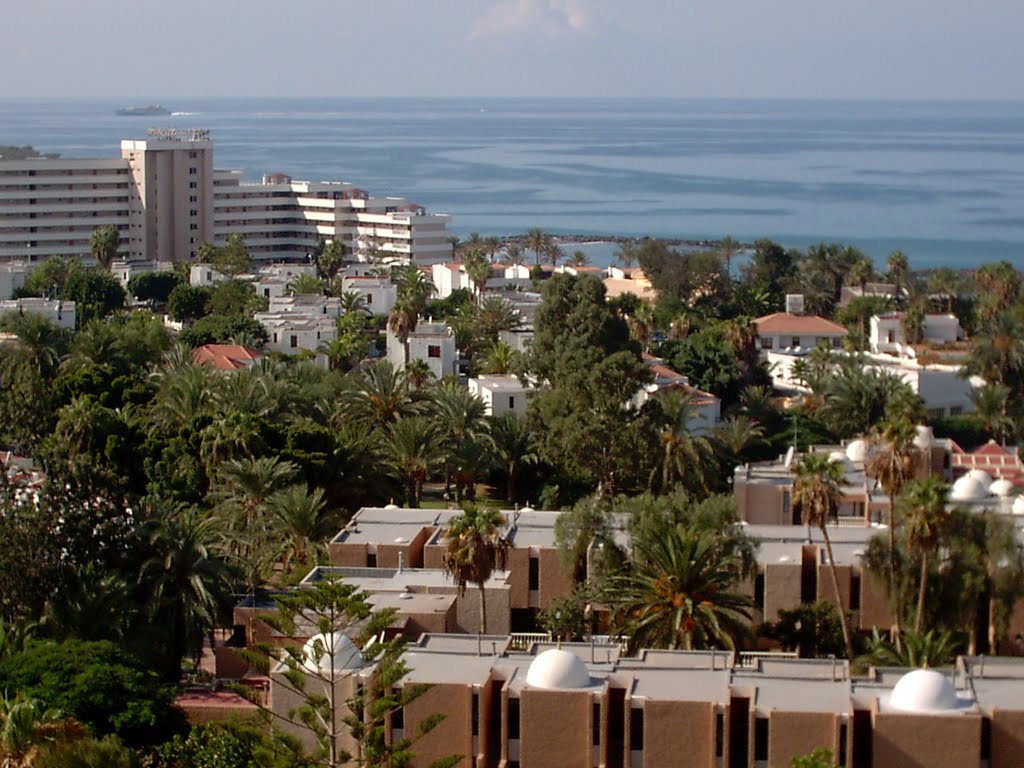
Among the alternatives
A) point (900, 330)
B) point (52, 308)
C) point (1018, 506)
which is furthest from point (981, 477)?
point (52, 308)

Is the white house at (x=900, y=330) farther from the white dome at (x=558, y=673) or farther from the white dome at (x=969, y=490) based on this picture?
the white dome at (x=558, y=673)

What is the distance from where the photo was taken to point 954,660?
2641 centimetres

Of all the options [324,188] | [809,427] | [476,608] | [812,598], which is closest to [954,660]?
[812,598]

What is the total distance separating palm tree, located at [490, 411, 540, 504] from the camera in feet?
148

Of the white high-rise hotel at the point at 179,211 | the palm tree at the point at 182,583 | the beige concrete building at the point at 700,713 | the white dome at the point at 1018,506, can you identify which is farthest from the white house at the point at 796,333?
the beige concrete building at the point at 700,713

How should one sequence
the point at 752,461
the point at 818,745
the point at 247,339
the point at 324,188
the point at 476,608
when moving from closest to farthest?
the point at 818,745
the point at 476,608
the point at 752,461
the point at 247,339
the point at 324,188

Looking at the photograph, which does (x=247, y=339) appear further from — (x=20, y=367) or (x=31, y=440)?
(x=31, y=440)

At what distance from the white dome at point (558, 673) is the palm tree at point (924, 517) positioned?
628 cm

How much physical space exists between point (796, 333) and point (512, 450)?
83.7ft

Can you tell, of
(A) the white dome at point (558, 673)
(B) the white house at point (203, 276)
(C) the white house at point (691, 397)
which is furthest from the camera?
(B) the white house at point (203, 276)

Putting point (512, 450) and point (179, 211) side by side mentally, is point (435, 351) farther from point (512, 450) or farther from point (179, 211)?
point (179, 211)

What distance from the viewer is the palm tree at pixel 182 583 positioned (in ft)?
96.9

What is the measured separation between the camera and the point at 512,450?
45188 mm

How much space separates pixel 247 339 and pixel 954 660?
41.4m
